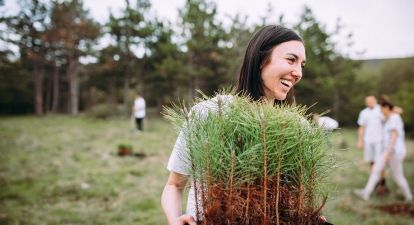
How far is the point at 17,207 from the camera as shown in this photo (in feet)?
19.4

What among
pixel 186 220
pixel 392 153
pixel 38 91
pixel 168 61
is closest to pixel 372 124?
pixel 392 153

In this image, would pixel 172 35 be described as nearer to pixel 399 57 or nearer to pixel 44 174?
pixel 44 174

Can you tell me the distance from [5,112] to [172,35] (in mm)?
21513

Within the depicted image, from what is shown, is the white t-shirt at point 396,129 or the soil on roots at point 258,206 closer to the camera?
the soil on roots at point 258,206

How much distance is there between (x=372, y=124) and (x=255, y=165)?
788 centimetres

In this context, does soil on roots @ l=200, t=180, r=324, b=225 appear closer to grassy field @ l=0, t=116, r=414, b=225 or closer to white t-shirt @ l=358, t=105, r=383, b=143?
grassy field @ l=0, t=116, r=414, b=225

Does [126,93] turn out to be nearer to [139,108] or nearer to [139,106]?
[139,108]

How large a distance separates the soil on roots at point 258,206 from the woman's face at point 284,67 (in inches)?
25.2

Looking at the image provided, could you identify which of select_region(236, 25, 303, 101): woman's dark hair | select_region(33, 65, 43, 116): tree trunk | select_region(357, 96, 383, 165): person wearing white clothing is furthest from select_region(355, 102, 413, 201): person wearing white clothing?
select_region(33, 65, 43, 116): tree trunk

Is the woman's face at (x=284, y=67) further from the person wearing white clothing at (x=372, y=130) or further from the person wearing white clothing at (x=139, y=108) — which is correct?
the person wearing white clothing at (x=139, y=108)

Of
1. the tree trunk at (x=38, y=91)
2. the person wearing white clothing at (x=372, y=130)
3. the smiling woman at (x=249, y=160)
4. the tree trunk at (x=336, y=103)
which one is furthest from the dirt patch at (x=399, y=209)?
the tree trunk at (x=38, y=91)

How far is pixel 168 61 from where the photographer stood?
87.6 feet

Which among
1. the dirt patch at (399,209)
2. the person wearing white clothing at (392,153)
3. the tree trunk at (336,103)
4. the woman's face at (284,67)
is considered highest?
the tree trunk at (336,103)

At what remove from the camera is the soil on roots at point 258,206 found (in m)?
0.92
